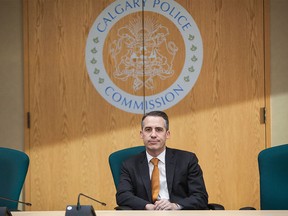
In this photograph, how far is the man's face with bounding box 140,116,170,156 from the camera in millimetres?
4543

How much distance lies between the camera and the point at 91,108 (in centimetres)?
635

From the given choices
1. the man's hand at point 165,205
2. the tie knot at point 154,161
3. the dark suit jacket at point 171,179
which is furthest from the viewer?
the tie knot at point 154,161

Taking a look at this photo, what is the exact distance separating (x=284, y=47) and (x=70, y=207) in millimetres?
3826

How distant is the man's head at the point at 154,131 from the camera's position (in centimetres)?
454

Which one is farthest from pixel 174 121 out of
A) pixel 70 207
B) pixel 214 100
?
pixel 70 207

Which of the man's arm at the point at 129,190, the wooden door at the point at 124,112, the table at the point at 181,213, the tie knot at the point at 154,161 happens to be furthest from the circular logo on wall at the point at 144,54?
the table at the point at 181,213

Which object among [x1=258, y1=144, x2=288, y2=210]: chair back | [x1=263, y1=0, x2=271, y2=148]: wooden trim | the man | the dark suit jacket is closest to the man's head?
the man

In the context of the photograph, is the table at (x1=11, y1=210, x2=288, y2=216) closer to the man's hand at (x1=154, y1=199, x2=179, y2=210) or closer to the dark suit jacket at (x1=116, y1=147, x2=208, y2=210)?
the man's hand at (x1=154, y1=199, x2=179, y2=210)

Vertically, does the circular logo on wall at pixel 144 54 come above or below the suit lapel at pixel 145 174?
above

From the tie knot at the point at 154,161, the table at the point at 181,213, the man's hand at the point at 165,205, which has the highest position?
the tie knot at the point at 154,161

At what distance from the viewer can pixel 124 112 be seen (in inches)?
250

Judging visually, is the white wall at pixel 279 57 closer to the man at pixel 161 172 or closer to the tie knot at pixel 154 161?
the man at pixel 161 172

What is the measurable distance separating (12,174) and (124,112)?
6.81 ft

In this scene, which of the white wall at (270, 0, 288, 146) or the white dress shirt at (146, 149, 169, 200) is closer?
the white dress shirt at (146, 149, 169, 200)
